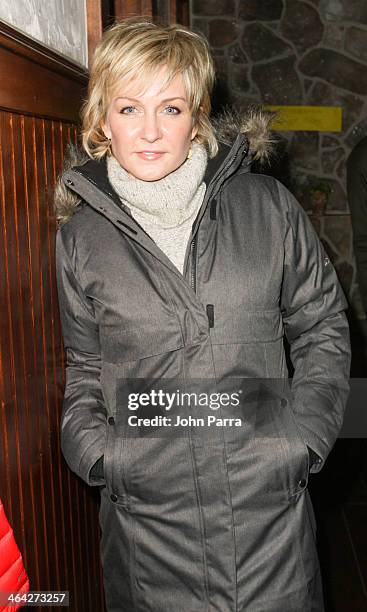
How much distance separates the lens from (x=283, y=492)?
1324 millimetres

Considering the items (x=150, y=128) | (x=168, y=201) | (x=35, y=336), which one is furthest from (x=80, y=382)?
(x=150, y=128)

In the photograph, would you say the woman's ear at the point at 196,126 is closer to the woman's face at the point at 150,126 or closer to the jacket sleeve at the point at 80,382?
the woman's face at the point at 150,126

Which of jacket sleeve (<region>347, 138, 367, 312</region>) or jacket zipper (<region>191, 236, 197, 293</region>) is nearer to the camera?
jacket zipper (<region>191, 236, 197, 293</region>)

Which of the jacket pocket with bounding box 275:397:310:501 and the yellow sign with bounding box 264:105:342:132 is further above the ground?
the yellow sign with bounding box 264:105:342:132

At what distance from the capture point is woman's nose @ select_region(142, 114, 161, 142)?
4.24 ft

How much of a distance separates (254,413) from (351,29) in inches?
178

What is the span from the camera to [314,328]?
1462 millimetres

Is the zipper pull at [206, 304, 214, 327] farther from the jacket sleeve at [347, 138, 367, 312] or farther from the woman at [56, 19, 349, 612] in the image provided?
the jacket sleeve at [347, 138, 367, 312]

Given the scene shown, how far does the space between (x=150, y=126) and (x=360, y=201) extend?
4.91ft

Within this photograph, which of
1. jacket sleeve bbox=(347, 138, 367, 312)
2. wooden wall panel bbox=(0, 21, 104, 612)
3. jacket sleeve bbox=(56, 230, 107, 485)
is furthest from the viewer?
jacket sleeve bbox=(347, 138, 367, 312)

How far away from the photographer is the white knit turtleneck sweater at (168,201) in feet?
4.40

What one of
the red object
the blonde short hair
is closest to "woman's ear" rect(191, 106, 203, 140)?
the blonde short hair

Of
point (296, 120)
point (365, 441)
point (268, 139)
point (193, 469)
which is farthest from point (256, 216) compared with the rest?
point (296, 120)

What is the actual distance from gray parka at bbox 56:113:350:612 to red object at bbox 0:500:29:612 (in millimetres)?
368
